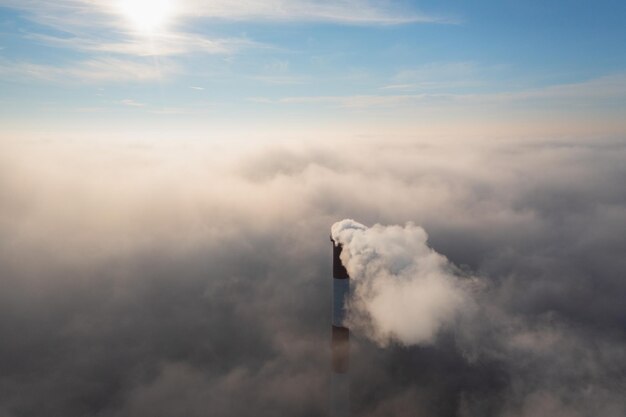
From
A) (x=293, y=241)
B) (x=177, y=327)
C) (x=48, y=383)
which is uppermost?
(x=293, y=241)

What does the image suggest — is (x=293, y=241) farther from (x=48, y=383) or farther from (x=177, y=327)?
(x=48, y=383)

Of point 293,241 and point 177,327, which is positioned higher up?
point 293,241

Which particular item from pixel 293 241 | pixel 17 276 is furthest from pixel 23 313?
pixel 293 241

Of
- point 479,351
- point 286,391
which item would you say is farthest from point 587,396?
point 286,391

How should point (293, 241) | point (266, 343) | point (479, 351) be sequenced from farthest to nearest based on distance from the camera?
point (293, 241) < point (266, 343) < point (479, 351)

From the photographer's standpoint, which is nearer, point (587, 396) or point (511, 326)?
point (587, 396)

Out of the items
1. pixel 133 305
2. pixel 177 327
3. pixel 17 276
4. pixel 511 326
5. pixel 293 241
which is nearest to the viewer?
pixel 511 326
